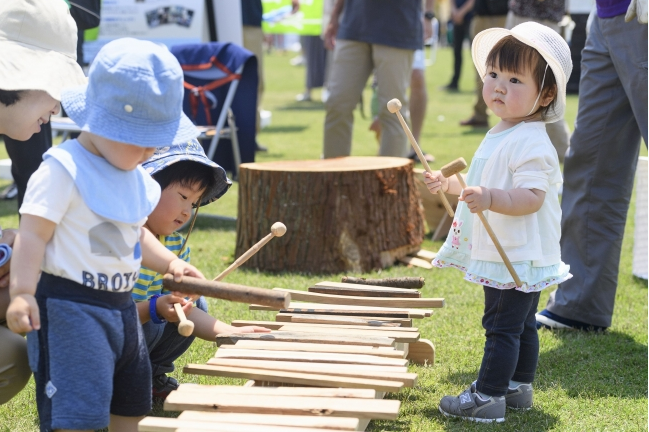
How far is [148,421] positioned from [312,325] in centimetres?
94

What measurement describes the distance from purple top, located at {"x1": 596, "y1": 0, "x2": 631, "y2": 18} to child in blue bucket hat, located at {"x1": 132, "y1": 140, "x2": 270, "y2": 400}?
1792mm

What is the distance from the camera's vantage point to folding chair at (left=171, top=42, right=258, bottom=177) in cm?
655

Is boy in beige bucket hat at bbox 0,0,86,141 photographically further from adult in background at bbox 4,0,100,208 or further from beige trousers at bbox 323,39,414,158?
beige trousers at bbox 323,39,414,158

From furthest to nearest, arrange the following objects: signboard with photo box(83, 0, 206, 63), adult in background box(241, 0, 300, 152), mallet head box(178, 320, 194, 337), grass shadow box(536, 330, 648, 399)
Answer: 1. adult in background box(241, 0, 300, 152)
2. signboard with photo box(83, 0, 206, 63)
3. grass shadow box(536, 330, 648, 399)
4. mallet head box(178, 320, 194, 337)

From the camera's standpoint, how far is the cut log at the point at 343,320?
10.6ft

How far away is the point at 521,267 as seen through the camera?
2.98 m

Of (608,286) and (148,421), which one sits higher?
(148,421)

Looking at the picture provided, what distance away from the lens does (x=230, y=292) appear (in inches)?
98.5

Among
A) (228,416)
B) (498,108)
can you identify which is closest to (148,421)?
(228,416)

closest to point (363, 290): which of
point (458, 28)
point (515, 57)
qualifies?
point (515, 57)

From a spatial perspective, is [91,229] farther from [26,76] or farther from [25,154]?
[25,154]

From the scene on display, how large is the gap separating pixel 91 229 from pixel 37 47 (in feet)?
3.25

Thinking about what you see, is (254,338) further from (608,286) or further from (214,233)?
(214,233)

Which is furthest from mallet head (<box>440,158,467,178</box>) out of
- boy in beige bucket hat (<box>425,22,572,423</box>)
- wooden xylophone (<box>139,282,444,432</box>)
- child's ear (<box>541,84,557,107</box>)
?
wooden xylophone (<box>139,282,444,432</box>)
